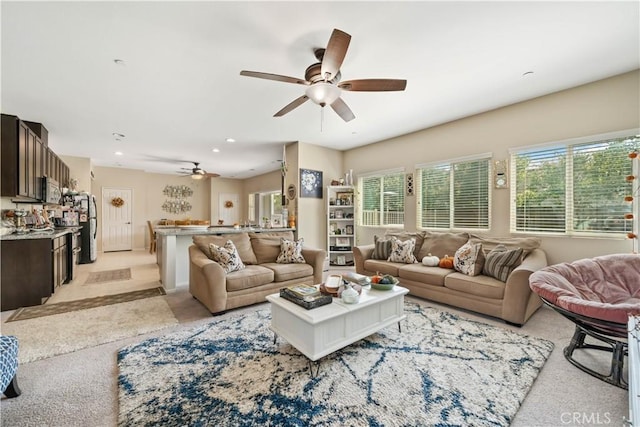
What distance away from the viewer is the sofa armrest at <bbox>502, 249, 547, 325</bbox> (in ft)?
8.48

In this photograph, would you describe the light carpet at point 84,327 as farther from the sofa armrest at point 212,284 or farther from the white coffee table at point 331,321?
the white coffee table at point 331,321

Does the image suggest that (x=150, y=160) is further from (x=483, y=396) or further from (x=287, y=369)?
(x=483, y=396)

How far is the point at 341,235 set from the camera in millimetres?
5621

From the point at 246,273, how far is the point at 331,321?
1.58 metres

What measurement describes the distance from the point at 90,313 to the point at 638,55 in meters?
6.45

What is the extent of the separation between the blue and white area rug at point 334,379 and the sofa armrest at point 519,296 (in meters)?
0.22

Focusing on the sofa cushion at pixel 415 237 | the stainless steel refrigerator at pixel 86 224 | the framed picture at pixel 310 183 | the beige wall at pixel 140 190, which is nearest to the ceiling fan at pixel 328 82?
the sofa cushion at pixel 415 237

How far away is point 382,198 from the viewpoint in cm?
543

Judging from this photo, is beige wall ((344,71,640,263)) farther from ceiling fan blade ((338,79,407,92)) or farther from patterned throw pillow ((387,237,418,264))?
ceiling fan blade ((338,79,407,92))

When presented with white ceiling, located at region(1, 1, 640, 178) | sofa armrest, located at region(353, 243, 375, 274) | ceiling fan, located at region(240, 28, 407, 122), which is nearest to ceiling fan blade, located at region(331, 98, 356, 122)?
ceiling fan, located at region(240, 28, 407, 122)

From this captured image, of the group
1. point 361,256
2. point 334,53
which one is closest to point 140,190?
point 361,256

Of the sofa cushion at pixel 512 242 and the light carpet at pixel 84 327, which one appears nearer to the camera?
the light carpet at pixel 84 327

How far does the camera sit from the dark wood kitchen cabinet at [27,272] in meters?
3.13

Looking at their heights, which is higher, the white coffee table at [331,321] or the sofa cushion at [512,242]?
the sofa cushion at [512,242]
